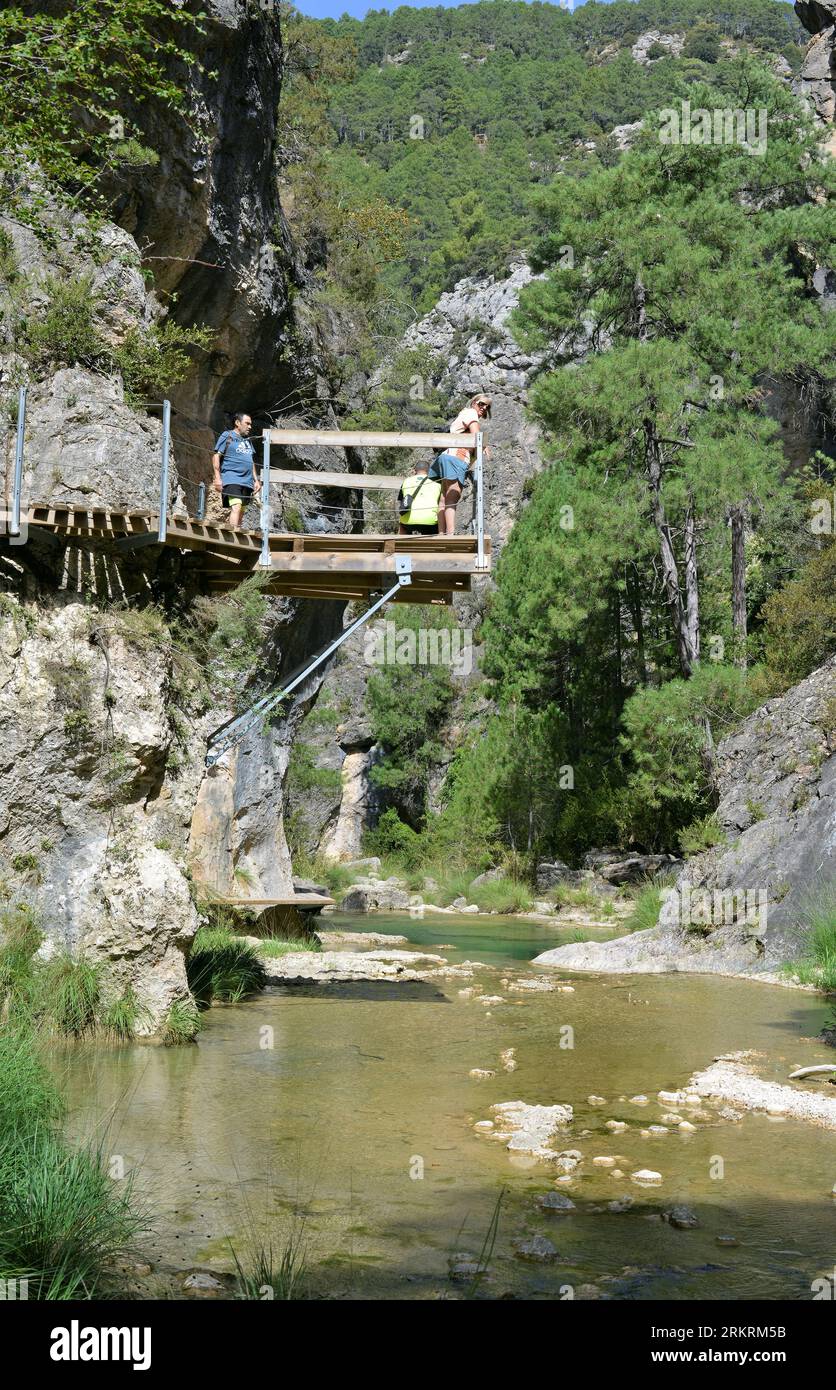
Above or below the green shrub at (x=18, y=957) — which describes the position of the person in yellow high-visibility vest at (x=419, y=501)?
above

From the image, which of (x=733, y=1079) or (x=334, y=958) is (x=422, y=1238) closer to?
(x=733, y=1079)

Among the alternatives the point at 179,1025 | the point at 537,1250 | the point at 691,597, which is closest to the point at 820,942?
the point at 179,1025

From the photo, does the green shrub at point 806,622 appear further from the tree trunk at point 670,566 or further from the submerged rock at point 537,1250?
the submerged rock at point 537,1250

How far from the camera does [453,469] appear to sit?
506 inches

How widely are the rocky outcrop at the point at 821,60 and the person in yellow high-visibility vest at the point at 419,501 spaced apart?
3080 cm

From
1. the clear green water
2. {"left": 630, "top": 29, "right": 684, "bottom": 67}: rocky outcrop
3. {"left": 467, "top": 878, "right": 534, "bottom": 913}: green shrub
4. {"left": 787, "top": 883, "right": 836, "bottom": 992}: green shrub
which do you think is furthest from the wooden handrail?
{"left": 630, "top": 29, "right": 684, "bottom": 67}: rocky outcrop

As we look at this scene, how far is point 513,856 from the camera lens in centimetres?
3316

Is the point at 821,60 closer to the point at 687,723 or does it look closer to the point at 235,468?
the point at 687,723

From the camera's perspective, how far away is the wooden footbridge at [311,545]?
428 inches

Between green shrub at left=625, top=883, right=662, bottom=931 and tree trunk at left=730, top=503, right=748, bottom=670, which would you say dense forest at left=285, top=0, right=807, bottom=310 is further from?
green shrub at left=625, top=883, right=662, bottom=931

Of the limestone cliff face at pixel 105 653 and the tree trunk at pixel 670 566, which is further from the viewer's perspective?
the tree trunk at pixel 670 566

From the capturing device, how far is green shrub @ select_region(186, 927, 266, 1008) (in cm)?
1293

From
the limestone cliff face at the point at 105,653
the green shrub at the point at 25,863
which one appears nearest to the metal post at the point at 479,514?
the limestone cliff face at the point at 105,653
